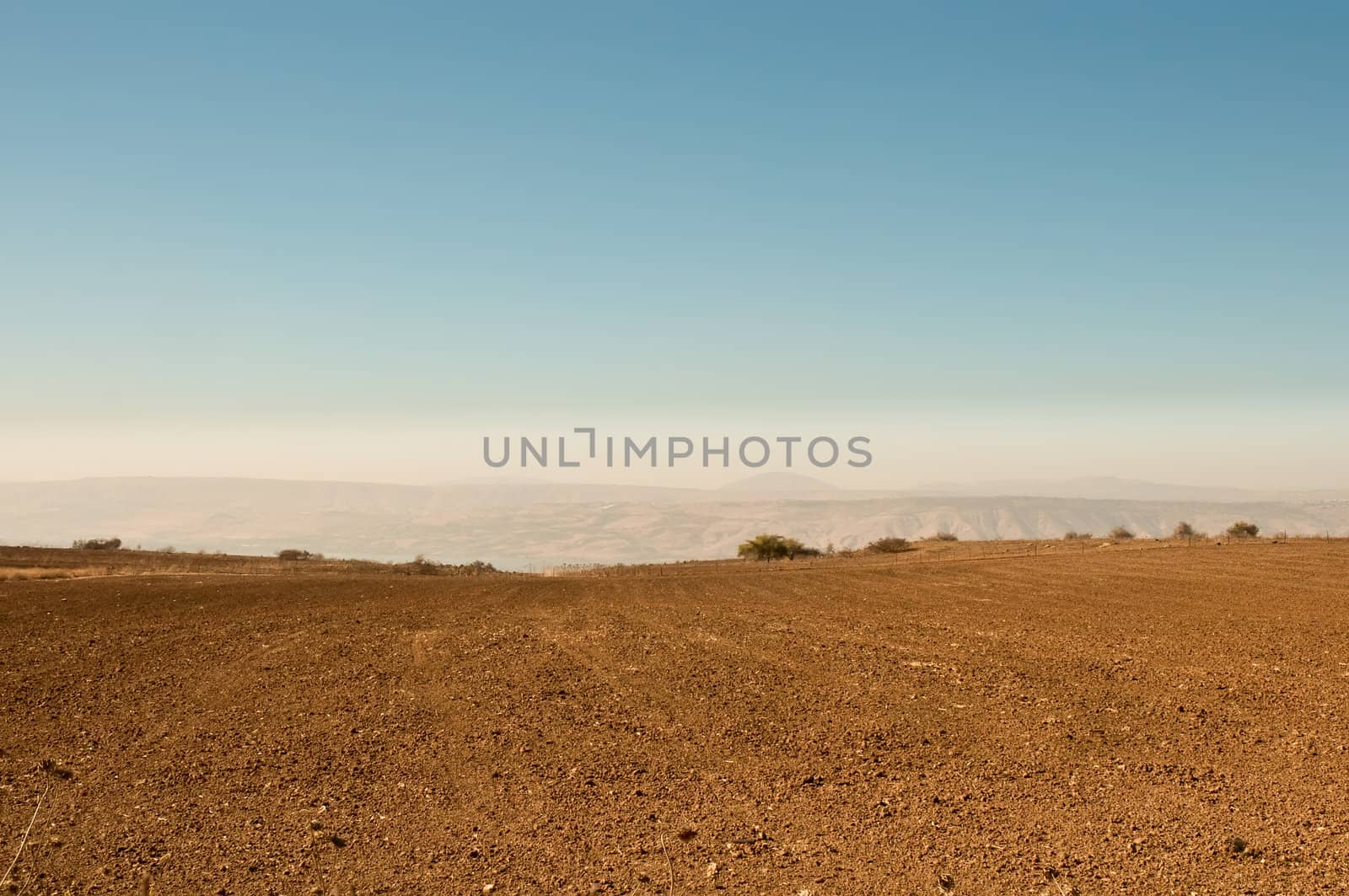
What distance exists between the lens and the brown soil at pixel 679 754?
6.45m

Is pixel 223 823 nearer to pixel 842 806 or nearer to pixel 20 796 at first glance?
pixel 20 796

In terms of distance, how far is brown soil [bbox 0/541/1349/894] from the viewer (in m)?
6.45

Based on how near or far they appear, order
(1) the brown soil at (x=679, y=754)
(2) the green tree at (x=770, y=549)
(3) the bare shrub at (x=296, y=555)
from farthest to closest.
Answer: (2) the green tree at (x=770, y=549)
(3) the bare shrub at (x=296, y=555)
(1) the brown soil at (x=679, y=754)

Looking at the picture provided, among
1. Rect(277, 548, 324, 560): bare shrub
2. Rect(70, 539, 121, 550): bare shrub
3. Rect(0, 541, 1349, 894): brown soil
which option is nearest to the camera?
Rect(0, 541, 1349, 894): brown soil

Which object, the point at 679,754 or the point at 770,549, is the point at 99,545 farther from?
the point at 679,754

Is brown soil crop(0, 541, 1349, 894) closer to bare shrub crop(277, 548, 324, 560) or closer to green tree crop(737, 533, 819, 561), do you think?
bare shrub crop(277, 548, 324, 560)

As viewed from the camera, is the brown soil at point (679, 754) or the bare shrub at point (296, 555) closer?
the brown soil at point (679, 754)

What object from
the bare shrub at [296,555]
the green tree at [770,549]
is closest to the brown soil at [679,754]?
the bare shrub at [296,555]

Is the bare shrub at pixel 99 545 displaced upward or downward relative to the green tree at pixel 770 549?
upward

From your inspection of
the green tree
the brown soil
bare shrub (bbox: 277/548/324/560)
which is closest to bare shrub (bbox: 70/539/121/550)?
bare shrub (bbox: 277/548/324/560)

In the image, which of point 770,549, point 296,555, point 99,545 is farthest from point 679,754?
point 99,545

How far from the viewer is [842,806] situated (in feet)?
24.6

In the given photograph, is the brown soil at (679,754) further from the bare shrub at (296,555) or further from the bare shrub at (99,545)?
the bare shrub at (99,545)

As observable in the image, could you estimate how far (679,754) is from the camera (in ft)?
29.2
